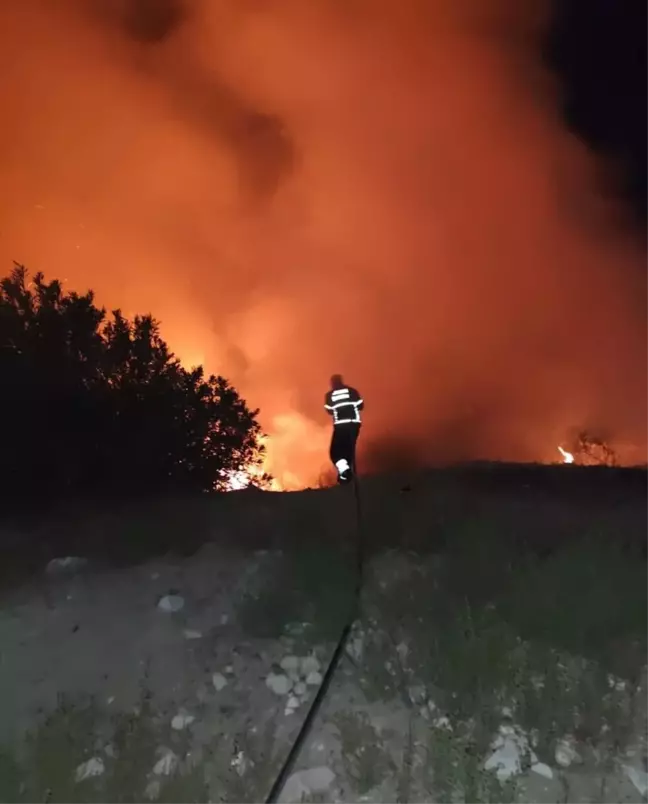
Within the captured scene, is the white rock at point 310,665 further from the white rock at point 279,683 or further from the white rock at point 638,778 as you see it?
the white rock at point 638,778

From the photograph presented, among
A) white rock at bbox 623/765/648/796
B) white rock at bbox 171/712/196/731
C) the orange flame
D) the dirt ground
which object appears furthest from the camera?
the orange flame

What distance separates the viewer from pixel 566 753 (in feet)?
12.3

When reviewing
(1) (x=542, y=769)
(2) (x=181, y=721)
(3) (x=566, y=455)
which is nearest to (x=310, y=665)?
(2) (x=181, y=721)

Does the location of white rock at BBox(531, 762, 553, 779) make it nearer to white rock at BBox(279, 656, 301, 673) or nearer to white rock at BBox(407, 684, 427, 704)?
white rock at BBox(407, 684, 427, 704)

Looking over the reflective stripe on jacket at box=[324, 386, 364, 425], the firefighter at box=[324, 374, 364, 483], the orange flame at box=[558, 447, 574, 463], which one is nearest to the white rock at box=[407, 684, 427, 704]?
the firefighter at box=[324, 374, 364, 483]

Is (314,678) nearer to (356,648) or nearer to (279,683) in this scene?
(279,683)

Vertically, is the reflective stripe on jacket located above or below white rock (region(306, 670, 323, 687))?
above

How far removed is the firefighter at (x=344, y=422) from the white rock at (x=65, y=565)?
4.25m

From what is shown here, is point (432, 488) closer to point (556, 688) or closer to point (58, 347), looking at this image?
point (556, 688)

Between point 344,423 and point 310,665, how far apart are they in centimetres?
572

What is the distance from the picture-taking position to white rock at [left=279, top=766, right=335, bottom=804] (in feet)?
11.9

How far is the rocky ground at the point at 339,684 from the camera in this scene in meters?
3.70

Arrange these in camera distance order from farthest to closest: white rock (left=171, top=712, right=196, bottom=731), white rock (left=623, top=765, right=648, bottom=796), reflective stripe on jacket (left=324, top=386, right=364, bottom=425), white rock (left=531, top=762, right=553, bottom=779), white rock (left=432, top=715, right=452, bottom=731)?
reflective stripe on jacket (left=324, top=386, right=364, bottom=425), white rock (left=171, top=712, right=196, bottom=731), white rock (left=432, top=715, right=452, bottom=731), white rock (left=531, top=762, right=553, bottom=779), white rock (left=623, top=765, right=648, bottom=796)

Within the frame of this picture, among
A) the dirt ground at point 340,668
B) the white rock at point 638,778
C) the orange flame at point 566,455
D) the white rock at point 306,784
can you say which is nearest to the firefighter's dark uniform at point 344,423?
the dirt ground at point 340,668
